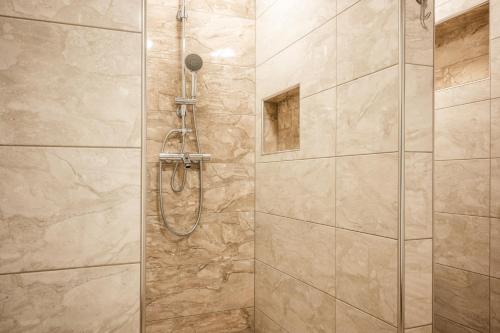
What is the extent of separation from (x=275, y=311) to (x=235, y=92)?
1442mm

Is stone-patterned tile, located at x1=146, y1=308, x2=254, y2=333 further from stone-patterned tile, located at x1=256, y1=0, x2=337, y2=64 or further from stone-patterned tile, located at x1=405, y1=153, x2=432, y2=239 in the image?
stone-patterned tile, located at x1=256, y1=0, x2=337, y2=64

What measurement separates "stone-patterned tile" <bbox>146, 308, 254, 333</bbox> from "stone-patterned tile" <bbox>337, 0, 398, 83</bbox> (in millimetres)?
1717

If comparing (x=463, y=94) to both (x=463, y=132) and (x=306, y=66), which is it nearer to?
(x=463, y=132)

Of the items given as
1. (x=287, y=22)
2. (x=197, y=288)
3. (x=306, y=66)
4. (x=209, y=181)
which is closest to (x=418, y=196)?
(x=306, y=66)

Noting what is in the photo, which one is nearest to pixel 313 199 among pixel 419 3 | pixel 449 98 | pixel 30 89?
pixel 449 98

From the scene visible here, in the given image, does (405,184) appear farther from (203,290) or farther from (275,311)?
(203,290)

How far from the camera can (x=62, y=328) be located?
0.87m

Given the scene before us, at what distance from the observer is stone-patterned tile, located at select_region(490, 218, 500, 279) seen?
111 cm

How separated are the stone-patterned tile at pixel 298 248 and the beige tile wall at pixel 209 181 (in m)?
0.19

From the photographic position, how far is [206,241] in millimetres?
2410

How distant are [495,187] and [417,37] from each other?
578mm

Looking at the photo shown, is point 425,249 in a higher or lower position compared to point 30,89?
lower

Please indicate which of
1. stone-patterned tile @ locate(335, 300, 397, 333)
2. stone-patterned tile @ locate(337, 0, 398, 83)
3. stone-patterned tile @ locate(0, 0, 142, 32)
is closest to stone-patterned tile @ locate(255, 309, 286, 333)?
stone-patterned tile @ locate(335, 300, 397, 333)

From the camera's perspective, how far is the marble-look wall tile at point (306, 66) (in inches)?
67.2
